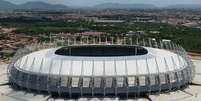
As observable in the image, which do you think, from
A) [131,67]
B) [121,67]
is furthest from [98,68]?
[131,67]

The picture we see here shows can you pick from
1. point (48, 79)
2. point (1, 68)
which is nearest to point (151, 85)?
point (48, 79)

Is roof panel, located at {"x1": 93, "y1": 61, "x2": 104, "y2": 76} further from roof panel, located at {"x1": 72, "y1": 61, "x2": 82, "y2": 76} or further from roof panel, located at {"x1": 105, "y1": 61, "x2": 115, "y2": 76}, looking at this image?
roof panel, located at {"x1": 72, "y1": 61, "x2": 82, "y2": 76}

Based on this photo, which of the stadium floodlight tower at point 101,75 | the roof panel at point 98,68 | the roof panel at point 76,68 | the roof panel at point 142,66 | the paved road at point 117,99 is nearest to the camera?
the stadium floodlight tower at point 101,75

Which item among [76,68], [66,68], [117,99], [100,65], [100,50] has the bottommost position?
[117,99]

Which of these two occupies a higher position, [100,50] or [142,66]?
[142,66]

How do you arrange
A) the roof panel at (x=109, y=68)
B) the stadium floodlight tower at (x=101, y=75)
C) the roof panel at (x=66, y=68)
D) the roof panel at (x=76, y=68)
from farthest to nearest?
the roof panel at (x=66, y=68) < the roof panel at (x=76, y=68) < the roof panel at (x=109, y=68) < the stadium floodlight tower at (x=101, y=75)

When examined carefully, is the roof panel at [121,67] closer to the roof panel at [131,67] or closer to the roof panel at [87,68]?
the roof panel at [131,67]

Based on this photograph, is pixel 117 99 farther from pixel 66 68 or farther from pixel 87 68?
pixel 66 68

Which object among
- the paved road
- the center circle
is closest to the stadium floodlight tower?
the paved road

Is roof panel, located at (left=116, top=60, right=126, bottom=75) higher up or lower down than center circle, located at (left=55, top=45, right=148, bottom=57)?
higher up

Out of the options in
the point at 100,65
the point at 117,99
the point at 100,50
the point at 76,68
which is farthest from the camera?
the point at 100,50

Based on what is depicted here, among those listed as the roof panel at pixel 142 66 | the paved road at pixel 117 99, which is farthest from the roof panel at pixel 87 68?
the roof panel at pixel 142 66
